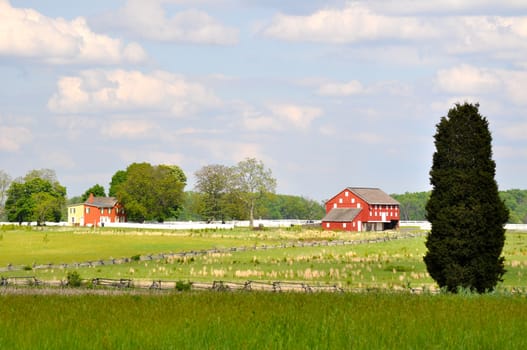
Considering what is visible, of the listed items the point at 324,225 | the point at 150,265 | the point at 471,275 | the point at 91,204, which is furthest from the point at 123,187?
the point at 471,275

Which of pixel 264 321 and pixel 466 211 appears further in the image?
pixel 466 211

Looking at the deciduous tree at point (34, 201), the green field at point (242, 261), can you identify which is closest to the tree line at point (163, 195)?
the deciduous tree at point (34, 201)

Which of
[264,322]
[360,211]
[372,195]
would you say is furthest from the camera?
[372,195]

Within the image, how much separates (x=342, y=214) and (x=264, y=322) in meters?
124

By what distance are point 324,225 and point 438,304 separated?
393 feet

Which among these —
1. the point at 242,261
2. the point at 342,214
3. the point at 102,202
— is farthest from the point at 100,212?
the point at 242,261

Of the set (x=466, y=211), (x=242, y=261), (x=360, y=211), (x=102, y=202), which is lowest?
(x=242, y=261)

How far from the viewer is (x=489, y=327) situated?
19438 mm

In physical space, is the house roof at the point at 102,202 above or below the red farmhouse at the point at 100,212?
above

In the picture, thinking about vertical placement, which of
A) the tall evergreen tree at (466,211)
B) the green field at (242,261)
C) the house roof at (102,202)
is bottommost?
the green field at (242,261)

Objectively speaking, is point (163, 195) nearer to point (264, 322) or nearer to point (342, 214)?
point (342, 214)

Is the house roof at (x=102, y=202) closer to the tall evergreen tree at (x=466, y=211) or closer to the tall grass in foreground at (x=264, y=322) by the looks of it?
the tall evergreen tree at (x=466, y=211)

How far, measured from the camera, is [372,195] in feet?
483

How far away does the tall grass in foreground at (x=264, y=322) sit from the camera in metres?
17.2
